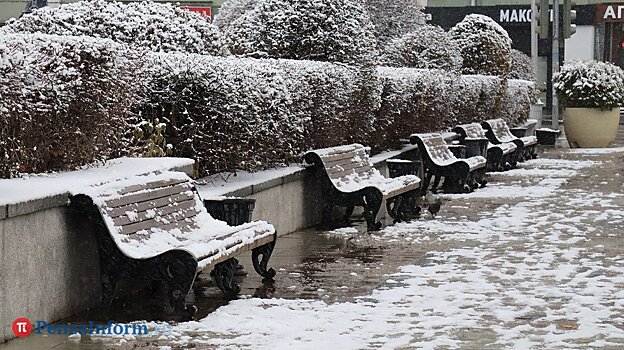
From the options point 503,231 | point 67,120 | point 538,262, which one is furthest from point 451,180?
point 67,120

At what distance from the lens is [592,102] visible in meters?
A: 29.6

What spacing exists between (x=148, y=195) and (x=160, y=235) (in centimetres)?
29

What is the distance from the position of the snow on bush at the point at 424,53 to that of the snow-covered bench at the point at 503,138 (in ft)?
4.09

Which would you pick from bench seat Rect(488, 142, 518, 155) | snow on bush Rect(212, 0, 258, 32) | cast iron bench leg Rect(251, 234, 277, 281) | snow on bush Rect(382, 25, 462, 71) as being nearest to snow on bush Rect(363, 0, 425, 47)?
snow on bush Rect(212, 0, 258, 32)

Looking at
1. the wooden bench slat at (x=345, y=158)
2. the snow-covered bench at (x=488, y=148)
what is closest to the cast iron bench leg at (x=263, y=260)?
the wooden bench slat at (x=345, y=158)

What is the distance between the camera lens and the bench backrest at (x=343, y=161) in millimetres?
12617

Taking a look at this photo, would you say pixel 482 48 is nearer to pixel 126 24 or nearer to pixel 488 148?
pixel 488 148

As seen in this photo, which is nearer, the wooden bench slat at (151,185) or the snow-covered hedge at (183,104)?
the wooden bench slat at (151,185)

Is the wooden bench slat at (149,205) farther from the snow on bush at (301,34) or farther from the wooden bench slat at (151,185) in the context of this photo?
the snow on bush at (301,34)

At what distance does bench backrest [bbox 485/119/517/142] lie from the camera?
2317cm

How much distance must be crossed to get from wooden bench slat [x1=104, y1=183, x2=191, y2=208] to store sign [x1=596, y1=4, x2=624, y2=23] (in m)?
48.2

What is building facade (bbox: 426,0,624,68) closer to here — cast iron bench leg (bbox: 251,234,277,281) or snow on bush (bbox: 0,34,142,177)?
cast iron bench leg (bbox: 251,234,277,281)

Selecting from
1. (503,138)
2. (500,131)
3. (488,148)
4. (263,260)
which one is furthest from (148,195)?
(500,131)

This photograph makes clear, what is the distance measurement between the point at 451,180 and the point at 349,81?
3.71 meters
